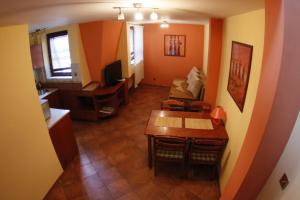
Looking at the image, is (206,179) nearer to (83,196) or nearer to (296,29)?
(83,196)

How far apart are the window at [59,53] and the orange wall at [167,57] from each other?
3.31 meters

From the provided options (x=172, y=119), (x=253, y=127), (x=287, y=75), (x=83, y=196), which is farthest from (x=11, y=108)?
(x=287, y=75)

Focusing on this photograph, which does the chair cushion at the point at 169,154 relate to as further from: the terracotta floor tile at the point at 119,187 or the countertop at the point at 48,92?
the countertop at the point at 48,92

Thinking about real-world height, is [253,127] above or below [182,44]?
below

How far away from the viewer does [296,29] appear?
1.00 meters

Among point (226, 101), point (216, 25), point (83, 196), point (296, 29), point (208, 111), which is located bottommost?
point (83, 196)

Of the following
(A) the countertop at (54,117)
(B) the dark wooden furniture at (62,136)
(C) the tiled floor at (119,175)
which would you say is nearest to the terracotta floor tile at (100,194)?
(C) the tiled floor at (119,175)

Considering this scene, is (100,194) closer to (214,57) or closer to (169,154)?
(169,154)

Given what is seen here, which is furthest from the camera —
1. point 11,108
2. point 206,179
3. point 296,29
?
point 206,179

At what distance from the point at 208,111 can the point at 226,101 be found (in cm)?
76

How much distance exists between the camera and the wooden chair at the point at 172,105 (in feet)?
13.0

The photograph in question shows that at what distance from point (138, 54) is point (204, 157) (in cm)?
475

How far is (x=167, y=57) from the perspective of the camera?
7301 mm

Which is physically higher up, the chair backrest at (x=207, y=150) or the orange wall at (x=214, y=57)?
the orange wall at (x=214, y=57)
